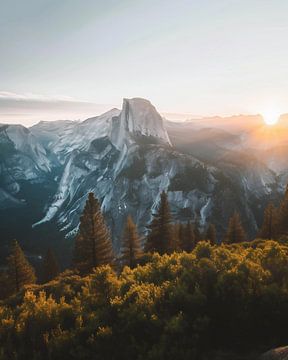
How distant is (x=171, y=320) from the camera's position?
37.4 ft

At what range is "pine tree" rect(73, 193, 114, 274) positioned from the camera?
40438 millimetres

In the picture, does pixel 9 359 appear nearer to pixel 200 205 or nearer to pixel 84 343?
pixel 84 343

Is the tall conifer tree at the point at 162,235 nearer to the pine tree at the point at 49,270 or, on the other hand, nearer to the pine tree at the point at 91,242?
the pine tree at the point at 91,242

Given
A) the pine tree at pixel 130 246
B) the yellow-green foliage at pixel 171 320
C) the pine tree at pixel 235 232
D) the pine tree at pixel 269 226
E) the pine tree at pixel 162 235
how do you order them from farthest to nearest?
the pine tree at pixel 235 232
the pine tree at pixel 269 226
the pine tree at pixel 162 235
the pine tree at pixel 130 246
the yellow-green foliage at pixel 171 320

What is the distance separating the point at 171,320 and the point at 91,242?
30151 millimetres

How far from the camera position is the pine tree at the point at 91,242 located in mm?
40438

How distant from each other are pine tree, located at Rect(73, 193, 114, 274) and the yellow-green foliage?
25.1 m

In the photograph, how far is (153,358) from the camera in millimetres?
10234

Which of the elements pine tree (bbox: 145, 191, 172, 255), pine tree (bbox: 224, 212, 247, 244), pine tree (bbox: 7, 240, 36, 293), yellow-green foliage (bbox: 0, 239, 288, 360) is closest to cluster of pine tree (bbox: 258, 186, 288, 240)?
pine tree (bbox: 224, 212, 247, 244)

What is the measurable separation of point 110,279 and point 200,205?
139 meters

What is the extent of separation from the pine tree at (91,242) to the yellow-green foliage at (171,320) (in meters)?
25.1

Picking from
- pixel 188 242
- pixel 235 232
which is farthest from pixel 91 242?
pixel 235 232

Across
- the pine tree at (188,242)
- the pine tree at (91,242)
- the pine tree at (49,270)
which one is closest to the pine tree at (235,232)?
the pine tree at (188,242)

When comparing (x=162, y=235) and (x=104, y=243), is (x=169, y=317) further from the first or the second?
(x=162, y=235)
